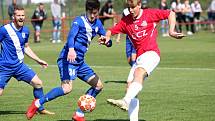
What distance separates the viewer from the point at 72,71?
1103cm

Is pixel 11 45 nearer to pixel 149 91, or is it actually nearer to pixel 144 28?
pixel 144 28

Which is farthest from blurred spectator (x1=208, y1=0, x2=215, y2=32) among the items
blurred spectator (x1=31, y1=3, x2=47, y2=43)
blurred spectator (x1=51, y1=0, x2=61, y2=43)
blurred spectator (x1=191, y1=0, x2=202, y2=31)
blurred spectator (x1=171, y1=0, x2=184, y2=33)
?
blurred spectator (x1=31, y1=3, x2=47, y2=43)

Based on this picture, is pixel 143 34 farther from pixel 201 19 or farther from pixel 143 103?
pixel 201 19

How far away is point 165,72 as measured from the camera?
62.9 feet

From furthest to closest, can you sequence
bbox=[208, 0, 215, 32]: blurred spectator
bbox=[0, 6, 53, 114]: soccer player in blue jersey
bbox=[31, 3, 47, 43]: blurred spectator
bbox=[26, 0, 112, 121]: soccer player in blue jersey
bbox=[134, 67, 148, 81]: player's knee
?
bbox=[208, 0, 215, 32]: blurred spectator
bbox=[31, 3, 47, 43]: blurred spectator
bbox=[0, 6, 53, 114]: soccer player in blue jersey
bbox=[26, 0, 112, 121]: soccer player in blue jersey
bbox=[134, 67, 148, 81]: player's knee

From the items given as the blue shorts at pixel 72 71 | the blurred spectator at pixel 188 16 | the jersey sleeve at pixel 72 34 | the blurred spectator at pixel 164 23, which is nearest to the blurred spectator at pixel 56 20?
the blurred spectator at pixel 164 23

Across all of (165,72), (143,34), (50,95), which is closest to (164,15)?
(143,34)

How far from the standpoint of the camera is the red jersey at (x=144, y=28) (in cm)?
1019

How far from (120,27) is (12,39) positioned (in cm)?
223

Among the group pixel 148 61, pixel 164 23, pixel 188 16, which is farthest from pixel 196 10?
pixel 148 61

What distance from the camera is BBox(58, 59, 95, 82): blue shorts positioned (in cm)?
1104

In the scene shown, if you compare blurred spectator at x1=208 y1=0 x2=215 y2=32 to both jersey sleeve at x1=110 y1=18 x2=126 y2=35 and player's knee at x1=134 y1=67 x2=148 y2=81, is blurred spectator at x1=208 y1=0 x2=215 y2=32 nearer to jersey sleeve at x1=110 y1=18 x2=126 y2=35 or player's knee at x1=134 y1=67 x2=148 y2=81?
jersey sleeve at x1=110 y1=18 x2=126 y2=35

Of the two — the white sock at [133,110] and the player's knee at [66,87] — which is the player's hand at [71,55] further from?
the white sock at [133,110]

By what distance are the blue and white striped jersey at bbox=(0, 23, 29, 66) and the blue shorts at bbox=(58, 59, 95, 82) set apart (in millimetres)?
893
